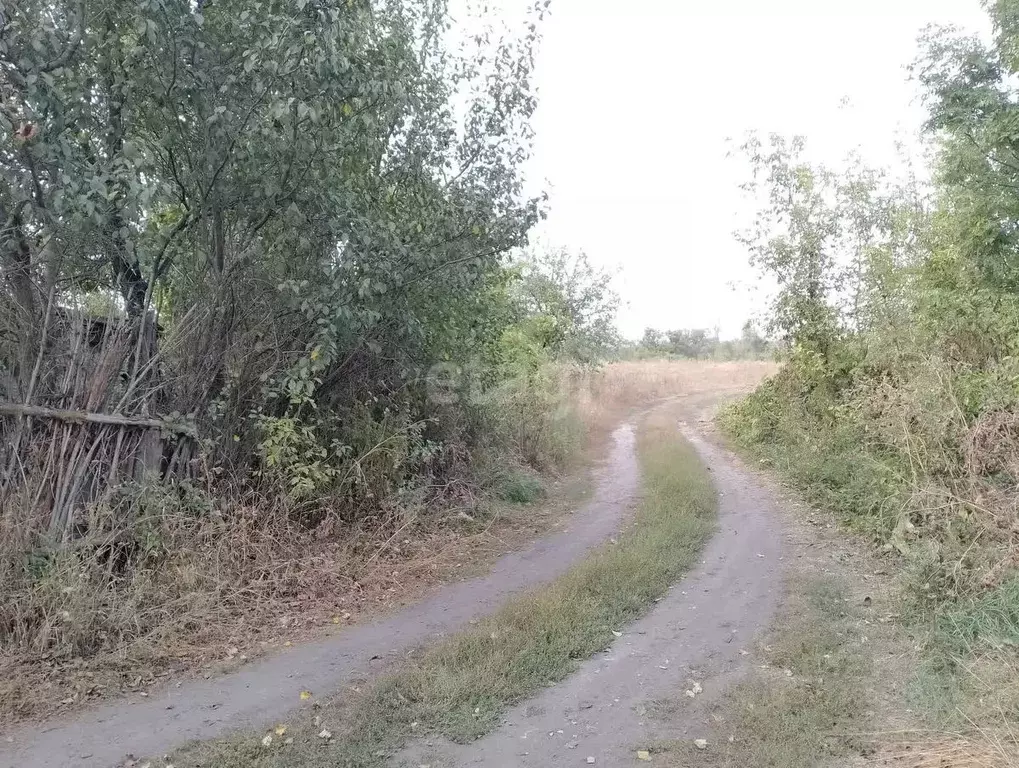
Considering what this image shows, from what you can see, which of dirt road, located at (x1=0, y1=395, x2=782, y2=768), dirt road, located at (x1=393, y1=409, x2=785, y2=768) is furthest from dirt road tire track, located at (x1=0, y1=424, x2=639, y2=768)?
dirt road, located at (x1=393, y1=409, x2=785, y2=768)

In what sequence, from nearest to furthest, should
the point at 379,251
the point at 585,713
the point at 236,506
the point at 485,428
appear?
the point at 585,713 → the point at 236,506 → the point at 379,251 → the point at 485,428

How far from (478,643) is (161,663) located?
93.7 inches

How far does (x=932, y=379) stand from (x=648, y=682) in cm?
619

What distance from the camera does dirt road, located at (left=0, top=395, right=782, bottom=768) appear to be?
412cm

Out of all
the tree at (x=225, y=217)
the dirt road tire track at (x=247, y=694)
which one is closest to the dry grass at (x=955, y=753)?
the dirt road tire track at (x=247, y=694)

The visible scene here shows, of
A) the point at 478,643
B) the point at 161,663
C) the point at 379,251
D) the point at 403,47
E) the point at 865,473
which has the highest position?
the point at 403,47

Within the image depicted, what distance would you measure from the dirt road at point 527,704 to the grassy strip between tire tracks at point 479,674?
0.17m

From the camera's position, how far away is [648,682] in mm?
5035

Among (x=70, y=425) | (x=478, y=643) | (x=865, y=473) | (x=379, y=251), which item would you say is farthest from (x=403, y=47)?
(x=865, y=473)

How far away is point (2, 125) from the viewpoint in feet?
16.9

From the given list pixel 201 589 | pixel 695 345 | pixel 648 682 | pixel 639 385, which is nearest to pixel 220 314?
pixel 201 589

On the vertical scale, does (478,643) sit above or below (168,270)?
below

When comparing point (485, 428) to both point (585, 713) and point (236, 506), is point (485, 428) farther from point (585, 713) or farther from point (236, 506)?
point (585, 713)

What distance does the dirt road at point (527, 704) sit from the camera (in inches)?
162
